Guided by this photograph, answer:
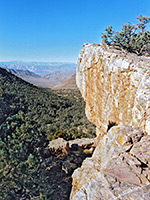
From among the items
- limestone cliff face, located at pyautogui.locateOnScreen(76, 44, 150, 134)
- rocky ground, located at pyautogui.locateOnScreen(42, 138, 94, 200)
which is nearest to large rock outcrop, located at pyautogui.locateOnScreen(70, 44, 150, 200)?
limestone cliff face, located at pyautogui.locateOnScreen(76, 44, 150, 134)

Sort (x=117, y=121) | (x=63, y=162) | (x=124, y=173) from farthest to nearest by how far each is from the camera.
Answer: (x=63, y=162)
(x=117, y=121)
(x=124, y=173)

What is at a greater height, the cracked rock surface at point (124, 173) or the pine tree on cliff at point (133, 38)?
the pine tree on cliff at point (133, 38)

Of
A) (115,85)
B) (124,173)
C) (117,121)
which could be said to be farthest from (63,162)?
(124,173)

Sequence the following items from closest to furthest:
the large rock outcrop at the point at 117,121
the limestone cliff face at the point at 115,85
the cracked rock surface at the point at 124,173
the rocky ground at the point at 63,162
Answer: the cracked rock surface at the point at 124,173 → the large rock outcrop at the point at 117,121 → the limestone cliff face at the point at 115,85 → the rocky ground at the point at 63,162

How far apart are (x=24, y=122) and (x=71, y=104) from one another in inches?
1134

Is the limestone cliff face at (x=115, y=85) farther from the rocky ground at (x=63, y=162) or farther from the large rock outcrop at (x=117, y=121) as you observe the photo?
the rocky ground at (x=63, y=162)

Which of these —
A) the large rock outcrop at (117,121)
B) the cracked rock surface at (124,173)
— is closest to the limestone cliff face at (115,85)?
the large rock outcrop at (117,121)

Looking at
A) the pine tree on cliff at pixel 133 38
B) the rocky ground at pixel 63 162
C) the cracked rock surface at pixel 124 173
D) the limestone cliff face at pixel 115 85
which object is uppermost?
the pine tree on cliff at pixel 133 38

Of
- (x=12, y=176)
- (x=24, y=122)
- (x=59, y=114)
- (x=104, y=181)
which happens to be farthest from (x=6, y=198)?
(x=59, y=114)

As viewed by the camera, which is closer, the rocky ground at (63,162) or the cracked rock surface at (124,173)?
the cracked rock surface at (124,173)

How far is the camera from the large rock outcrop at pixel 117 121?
4.64 m

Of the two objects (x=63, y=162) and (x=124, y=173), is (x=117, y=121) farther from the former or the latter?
(x=63, y=162)

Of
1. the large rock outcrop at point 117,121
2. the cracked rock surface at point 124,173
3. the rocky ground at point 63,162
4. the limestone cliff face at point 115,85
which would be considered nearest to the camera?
the cracked rock surface at point 124,173

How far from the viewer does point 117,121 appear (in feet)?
27.3
